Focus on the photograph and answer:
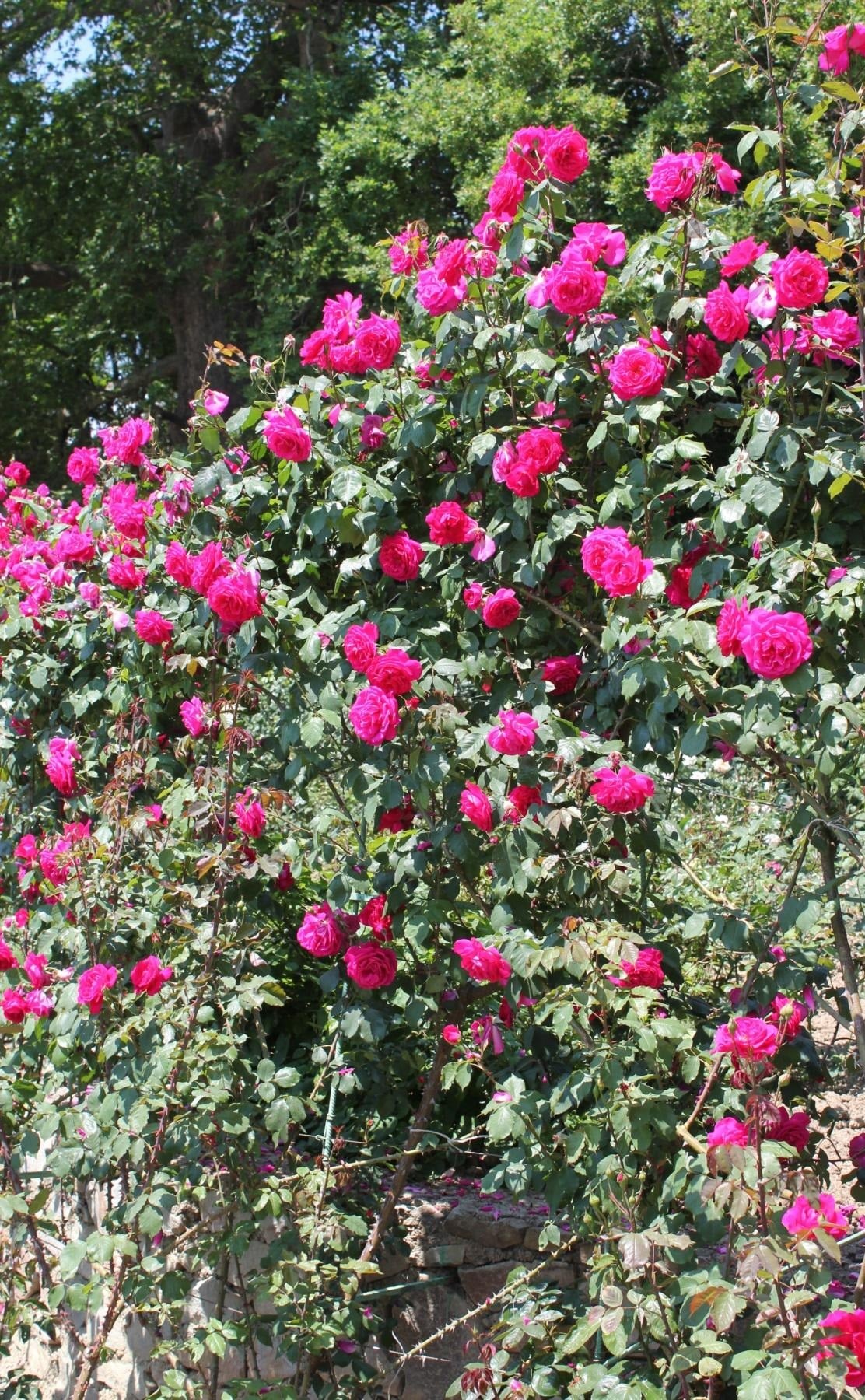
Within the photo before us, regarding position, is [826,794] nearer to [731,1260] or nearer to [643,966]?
[643,966]

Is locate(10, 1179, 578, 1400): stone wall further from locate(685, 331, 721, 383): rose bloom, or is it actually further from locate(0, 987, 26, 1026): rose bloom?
locate(685, 331, 721, 383): rose bloom

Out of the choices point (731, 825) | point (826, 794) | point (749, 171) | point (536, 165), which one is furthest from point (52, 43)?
point (826, 794)

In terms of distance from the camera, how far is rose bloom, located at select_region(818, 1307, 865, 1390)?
4.89 feet

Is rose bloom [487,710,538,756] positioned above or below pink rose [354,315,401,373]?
below

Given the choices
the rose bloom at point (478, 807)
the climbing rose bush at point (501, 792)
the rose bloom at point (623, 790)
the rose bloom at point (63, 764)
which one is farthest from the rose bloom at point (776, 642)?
the rose bloom at point (63, 764)

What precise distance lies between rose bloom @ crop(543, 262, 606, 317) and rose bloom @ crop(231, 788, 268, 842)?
0.98 metres

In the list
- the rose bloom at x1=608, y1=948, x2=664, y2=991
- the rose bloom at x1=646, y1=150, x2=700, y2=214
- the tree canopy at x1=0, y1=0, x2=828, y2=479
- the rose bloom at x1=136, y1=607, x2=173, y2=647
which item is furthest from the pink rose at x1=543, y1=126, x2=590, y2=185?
the tree canopy at x1=0, y1=0, x2=828, y2=479

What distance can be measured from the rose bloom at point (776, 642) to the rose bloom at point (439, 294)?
80 centimetres

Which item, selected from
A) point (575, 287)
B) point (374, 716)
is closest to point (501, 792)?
point (374, 716)

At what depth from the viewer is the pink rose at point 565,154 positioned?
213cm

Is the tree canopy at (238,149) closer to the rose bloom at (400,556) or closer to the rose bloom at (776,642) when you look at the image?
the rose bloom at (400,556)

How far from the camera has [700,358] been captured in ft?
7.13

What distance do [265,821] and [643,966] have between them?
0.77 m

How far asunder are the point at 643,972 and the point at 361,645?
0.67 m
